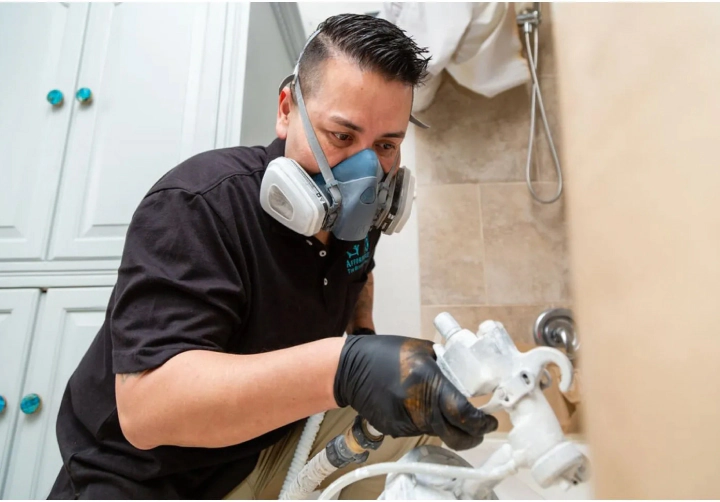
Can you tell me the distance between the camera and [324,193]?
707 mm

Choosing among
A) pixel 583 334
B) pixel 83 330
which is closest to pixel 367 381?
pixel 583 334

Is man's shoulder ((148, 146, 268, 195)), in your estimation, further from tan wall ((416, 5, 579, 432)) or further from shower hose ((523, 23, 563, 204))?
shower hose ((523, 23, 563, 204))

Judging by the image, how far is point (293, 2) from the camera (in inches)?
54.4

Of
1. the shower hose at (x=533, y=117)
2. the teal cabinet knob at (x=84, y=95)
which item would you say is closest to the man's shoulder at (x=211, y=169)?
the teal cabinet knob at (x=84, y=95)

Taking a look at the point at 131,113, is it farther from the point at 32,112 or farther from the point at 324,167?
the point at 324,167

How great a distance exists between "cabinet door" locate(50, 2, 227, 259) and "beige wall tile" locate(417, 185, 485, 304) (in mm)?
780

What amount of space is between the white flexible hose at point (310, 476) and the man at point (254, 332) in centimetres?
9

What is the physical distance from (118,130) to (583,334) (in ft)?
3.91

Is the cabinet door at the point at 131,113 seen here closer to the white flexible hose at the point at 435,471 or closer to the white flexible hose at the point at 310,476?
the white flexible hose at the point at 310,476

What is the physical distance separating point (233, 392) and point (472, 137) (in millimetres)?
1335

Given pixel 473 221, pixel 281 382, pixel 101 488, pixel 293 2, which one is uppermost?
pixel 293 2

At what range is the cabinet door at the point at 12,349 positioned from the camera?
0.98 meters

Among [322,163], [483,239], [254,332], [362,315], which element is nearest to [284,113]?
[322,163]

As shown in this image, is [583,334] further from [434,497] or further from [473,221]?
[473,221]
